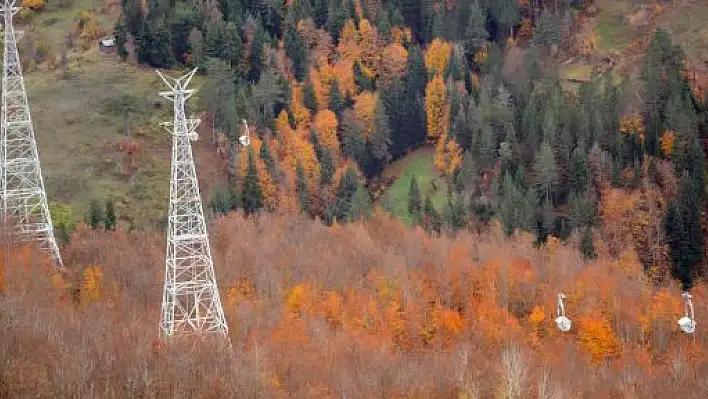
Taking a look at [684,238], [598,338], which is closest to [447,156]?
[684,238]

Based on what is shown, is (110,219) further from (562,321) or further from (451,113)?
(451,113)

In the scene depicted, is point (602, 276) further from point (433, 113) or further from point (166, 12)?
point (166, 12)

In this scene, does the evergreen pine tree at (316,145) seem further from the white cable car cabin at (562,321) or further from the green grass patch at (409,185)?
the white cable car cabin at (562,321)

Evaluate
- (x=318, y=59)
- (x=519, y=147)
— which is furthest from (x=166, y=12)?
(x=519, y=147)

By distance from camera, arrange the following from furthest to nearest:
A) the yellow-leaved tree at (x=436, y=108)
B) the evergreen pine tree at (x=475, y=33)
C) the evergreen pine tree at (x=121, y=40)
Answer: the evergreen pine tree at (x=475, y=33) < the evergreen pine tree at (x=121, y=40) < the yellow-leaved tree at (x=436, y=108)

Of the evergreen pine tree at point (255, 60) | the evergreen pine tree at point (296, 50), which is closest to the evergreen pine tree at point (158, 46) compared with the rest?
the evergreen pine tree at point (255, 60)

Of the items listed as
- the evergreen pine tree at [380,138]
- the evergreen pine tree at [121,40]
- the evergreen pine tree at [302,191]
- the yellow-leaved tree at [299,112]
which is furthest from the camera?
the evergreen pine tree at [121,40]
